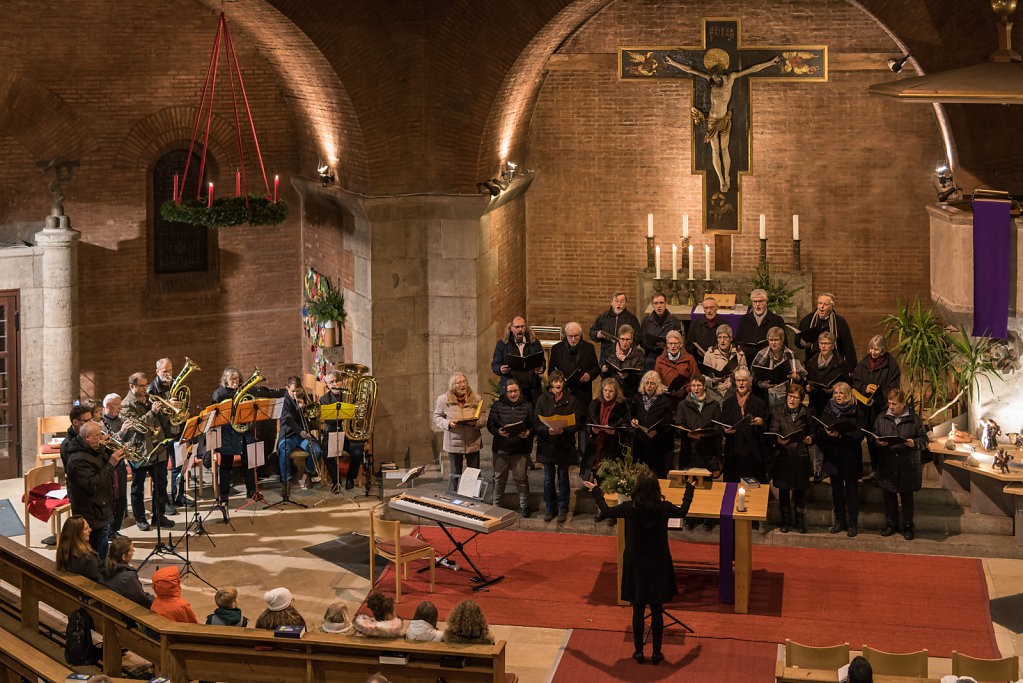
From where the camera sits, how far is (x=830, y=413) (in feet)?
44.9

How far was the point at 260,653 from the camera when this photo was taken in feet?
30.8

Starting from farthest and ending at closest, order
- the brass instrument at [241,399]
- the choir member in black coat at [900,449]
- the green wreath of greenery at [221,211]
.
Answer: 1. the green wreath of greenery at [221,211]
2. the brass instrument at [241,399]
3. the choir member in black coat at [900,449]

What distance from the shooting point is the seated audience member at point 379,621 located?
369 inches

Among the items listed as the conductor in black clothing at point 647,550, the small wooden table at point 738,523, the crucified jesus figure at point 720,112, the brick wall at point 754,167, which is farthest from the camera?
the brick wall at point 754,167

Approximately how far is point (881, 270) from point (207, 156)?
8.21m

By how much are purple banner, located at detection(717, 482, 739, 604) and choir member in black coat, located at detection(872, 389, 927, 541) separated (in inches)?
64.4

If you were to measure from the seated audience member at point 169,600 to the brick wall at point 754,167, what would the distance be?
1041 cm

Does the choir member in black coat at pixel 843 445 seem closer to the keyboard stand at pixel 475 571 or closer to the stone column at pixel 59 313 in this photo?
the keyboard stand at pixel 475 571

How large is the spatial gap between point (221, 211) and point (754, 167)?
7.10 m

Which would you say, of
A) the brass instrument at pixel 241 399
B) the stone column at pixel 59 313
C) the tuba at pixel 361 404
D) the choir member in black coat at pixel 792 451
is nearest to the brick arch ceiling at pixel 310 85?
the tuba at pixel 361 404

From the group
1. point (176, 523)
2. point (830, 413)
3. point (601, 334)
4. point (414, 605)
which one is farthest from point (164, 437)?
point (830, 413)

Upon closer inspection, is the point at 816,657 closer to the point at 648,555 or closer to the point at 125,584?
the point at 648,555

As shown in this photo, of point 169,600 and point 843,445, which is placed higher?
point 843,445

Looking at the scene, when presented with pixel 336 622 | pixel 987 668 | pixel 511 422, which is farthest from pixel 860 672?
pixel 511 422
